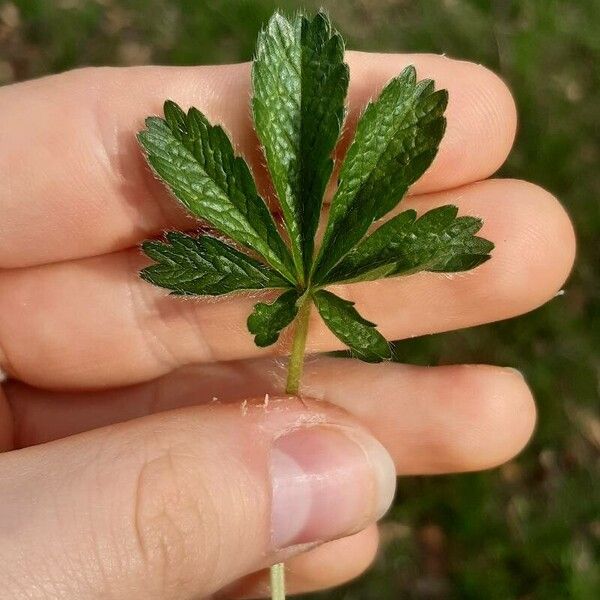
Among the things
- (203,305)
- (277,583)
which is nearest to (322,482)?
(277,583)

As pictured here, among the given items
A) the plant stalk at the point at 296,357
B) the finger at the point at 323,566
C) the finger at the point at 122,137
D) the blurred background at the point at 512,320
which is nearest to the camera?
the plant stalk at the point at 296,357

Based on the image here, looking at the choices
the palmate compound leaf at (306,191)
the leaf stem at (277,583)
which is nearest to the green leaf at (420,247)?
the palmate compound leaf at (306,191)

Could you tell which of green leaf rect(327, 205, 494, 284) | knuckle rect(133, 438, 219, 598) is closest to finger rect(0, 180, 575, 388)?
green leaf rect(327, 205, 494, 284)

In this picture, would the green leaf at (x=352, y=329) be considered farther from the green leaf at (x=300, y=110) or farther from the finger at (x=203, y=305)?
the finger at (x=203, y=305)

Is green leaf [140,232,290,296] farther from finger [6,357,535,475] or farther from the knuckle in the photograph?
finger [6,357,535,475]

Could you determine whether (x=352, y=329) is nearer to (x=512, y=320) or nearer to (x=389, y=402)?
(x=389, y=402)
